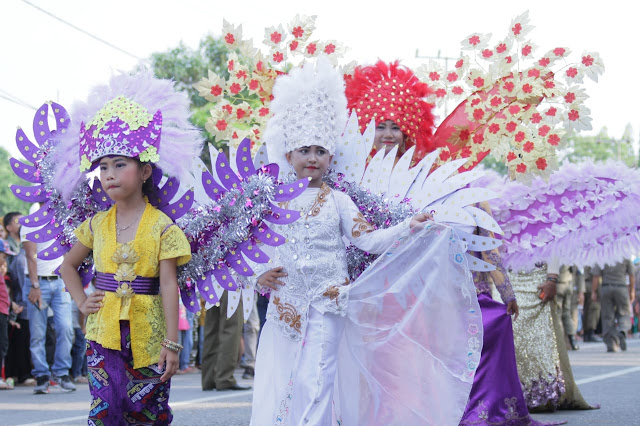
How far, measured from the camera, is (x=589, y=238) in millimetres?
6656

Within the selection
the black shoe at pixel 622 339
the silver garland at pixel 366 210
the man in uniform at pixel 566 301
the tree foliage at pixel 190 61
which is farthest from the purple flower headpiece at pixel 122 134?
the tree foliage at pixel 190 61

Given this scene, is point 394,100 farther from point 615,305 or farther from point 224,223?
point 615,305

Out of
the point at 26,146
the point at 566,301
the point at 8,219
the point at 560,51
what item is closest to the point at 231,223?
the point at 26,146

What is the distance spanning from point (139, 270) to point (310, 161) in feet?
3.92

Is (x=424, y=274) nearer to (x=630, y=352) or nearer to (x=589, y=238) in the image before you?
(x=589, y=238)

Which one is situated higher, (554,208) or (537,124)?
(537,124)

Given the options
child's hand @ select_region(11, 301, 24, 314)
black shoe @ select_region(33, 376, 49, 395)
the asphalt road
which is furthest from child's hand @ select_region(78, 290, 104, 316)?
child's hand @ select_region(11, 301, 24, 314)

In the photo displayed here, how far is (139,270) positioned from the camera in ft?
13.1

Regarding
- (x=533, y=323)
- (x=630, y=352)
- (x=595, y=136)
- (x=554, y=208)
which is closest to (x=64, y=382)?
(x=533, y=323)

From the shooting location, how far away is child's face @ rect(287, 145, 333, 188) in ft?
15.6

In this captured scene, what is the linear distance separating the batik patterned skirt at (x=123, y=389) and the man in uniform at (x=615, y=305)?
44.0 feet

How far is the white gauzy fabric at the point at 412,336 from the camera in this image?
15.0 ft

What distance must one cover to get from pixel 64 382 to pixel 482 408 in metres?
5.13

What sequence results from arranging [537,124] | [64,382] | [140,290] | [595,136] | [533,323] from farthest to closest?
1. [595,136]
2. [64,382]
3. [533,323]
4. [537,124]
5. [140,290]
